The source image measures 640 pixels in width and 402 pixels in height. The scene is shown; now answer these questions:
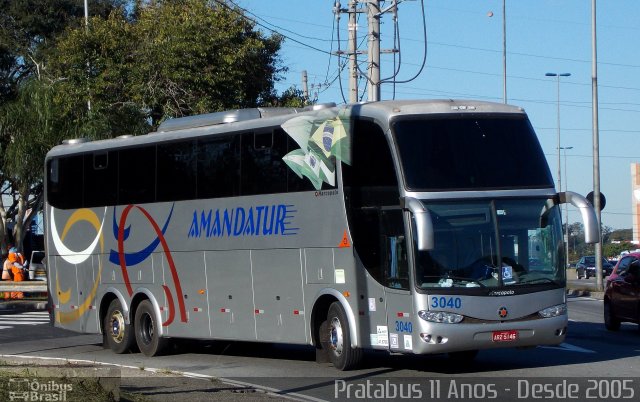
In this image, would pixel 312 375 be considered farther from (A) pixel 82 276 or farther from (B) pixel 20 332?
(B) pixel 20 332

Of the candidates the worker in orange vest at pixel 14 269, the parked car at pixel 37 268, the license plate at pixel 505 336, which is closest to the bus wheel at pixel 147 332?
the license plate at pixel 505 336

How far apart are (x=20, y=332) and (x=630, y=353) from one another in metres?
13.9

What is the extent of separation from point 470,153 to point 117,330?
8.49 meters

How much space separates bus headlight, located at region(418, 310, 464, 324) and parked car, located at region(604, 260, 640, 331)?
8361mm

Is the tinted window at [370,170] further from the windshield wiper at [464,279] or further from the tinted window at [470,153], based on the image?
the windshield wiper at [464,279]

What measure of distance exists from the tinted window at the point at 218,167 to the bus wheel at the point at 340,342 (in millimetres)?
2875

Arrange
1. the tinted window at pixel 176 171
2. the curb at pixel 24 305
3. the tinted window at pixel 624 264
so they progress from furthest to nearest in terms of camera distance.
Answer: the curb at pixel 24 305 < the tinted window at pixel 624 264 < the tinted window at pixel 176 171

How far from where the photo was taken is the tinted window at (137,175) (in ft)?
62.3

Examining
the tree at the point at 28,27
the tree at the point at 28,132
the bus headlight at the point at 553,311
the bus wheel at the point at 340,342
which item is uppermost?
the tree at the point at 28,27

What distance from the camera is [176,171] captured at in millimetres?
18438

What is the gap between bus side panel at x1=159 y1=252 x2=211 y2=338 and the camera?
18.0m

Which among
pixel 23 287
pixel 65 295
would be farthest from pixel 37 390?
pixel 23 287

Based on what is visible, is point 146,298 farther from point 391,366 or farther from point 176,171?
point 391,366

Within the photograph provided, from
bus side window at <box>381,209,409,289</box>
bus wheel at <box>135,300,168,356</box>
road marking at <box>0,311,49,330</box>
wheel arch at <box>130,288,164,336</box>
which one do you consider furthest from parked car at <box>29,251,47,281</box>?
bus side window at <box>381,209,409,289</box>
